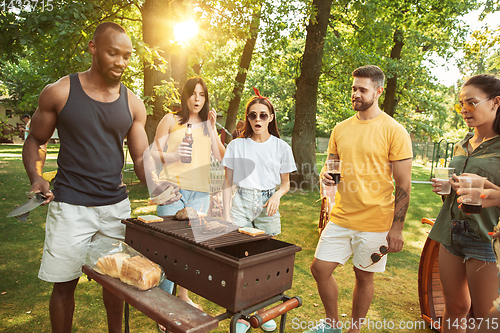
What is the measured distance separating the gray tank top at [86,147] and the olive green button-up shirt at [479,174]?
2.72m

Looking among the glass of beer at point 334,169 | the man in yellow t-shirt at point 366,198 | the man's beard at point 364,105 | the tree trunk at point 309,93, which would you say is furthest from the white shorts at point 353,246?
the tree trunk at point 309,93

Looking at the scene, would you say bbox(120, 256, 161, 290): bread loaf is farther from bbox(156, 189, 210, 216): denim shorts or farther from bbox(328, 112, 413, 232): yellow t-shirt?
bbox(328, 112, 413, 232): yellow t-shirt

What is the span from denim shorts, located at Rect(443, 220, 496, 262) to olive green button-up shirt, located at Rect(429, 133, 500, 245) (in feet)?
0.12

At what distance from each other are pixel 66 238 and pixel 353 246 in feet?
8.09

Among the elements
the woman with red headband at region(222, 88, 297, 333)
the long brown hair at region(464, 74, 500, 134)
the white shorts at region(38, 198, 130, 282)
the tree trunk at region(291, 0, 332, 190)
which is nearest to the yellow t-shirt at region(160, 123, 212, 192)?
the woman with red headband at region(222, 88, 297, 333)

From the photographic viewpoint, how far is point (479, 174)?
94.1 inches

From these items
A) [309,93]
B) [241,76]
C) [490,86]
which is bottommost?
[490,86]

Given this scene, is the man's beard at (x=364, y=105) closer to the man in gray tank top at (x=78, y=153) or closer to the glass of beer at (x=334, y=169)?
the glass of beer at (x=334, y=169)

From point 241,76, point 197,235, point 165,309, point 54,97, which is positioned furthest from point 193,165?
point 241,76

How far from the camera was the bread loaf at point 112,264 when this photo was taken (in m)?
2.10

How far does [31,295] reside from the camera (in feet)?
13.0

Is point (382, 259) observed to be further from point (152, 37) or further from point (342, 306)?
point (152, 37)

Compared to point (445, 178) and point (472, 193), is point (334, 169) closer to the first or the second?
point (445, 178)

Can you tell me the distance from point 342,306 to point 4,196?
364 inches
